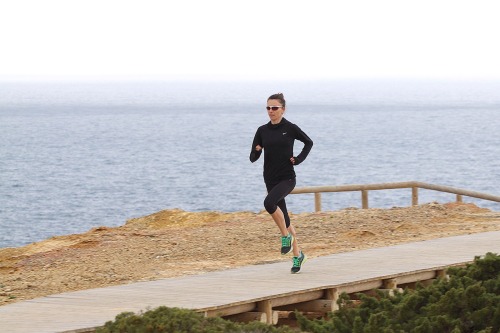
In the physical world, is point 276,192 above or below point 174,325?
above

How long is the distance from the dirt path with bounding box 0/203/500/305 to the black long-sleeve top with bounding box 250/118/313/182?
2522 mm

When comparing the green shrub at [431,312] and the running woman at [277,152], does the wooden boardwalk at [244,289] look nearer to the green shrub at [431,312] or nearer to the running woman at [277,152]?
the running woman at [277,152]

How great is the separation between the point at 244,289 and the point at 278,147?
1688 mm

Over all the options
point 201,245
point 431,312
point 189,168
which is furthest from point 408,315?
point 189,168

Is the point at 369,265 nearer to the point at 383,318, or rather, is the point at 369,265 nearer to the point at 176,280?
the point at 176,280

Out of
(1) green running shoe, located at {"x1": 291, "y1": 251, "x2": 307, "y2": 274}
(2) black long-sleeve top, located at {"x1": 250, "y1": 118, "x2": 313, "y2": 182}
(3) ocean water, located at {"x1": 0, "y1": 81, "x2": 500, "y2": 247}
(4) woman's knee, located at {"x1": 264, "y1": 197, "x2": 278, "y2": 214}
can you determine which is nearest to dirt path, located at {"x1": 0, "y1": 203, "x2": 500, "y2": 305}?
(1) green running shoe, located at {"x1": 291, "y1": 251, "x2": 307, "y2": 274}

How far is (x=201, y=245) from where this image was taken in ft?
58.3

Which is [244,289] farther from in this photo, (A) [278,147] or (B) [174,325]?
(B) [174,325]

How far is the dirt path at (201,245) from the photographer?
49.5 ft

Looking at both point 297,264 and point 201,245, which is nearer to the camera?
point 297,264

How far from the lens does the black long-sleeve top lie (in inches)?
510

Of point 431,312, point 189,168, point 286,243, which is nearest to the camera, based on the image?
point 431,312

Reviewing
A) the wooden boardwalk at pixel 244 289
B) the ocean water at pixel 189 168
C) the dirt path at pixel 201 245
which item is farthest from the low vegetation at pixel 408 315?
the ocean water at pixel 189 168

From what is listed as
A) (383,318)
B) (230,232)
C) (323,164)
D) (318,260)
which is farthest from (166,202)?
(383,318)
